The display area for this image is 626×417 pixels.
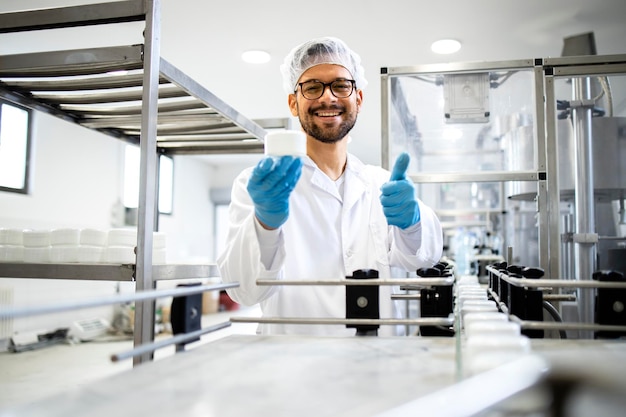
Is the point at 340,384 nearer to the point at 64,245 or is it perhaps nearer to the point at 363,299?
the point at 363,299

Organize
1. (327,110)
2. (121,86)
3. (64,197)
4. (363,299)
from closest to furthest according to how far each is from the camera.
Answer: (363,299) → (327,110) → (121,86) → (64,197)

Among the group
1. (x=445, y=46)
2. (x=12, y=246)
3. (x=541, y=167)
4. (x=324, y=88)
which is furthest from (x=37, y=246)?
(x=445, y=46)

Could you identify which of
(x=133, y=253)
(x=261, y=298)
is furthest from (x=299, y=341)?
(x=133, y=253)

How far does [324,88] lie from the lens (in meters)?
1.32

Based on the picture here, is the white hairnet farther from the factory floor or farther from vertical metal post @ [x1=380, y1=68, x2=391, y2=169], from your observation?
the factory floor

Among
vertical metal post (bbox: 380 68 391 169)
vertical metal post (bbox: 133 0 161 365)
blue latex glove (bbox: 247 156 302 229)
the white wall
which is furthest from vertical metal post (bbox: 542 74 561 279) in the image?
the white wall

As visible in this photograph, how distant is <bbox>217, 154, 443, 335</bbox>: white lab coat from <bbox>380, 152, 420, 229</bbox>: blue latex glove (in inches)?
3.8

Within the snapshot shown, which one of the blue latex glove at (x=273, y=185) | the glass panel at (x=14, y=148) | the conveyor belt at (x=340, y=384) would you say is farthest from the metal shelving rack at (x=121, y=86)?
the glass panel at (x=14, y=148)

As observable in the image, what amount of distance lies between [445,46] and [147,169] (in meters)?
2.62

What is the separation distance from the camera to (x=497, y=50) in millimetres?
3277

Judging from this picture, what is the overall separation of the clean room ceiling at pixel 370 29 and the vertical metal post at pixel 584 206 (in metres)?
1.00

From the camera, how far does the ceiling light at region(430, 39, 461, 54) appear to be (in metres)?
3.14

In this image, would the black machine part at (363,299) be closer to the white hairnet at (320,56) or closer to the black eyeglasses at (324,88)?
the black eyeglasses at (324,88)

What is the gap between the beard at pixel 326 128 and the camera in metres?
Answer: 1.31
